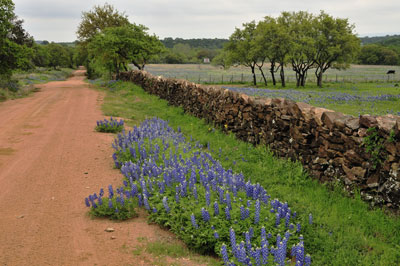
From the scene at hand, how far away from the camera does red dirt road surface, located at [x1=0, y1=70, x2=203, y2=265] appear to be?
4.59 meters

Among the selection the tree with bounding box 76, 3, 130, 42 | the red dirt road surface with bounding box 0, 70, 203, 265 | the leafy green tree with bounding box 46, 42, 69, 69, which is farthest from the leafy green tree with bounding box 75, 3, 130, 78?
the leafy green tree with bounding box 46, 42, 69, 69

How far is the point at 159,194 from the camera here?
5898 millimetres

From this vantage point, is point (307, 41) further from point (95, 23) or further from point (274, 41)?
point (95, 23)

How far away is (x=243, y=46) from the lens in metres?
54.8

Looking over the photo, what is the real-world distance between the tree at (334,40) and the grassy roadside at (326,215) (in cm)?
4256

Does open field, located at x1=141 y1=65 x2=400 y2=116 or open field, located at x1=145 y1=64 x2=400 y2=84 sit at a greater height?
open field, located at x1=145 y1=64 x2=400 y2=84

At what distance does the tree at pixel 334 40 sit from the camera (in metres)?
46.8

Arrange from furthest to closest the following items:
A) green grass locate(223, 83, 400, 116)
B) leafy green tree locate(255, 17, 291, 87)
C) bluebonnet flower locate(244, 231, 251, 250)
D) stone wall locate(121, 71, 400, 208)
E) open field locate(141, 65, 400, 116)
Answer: leafy green tree locate(255, 17, 291, 87) → open field locate(141, 65, 400, 116) → green grass locate(223, 83, 400, 116) → stone wall locate(121, 71, 400, 208) → bluebonnet flower locate(244, 231, 251, 250)

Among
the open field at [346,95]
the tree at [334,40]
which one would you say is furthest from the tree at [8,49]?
the tree at [334,40]

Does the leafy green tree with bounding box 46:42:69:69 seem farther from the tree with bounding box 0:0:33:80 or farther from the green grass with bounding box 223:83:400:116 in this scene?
the green grass with bounding box 223:83:400:116

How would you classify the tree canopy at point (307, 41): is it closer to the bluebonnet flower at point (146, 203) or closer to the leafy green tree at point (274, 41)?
the leafy green tree at point (274, 41)

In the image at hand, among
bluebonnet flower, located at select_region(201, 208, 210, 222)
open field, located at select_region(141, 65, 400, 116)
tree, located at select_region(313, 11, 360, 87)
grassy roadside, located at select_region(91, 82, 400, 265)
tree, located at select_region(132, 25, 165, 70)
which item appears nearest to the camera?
grassy roadside, located at select_region(91, 82, 400, 265)

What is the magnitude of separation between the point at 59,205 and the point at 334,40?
161 ft

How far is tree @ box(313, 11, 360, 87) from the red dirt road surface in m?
43.3
